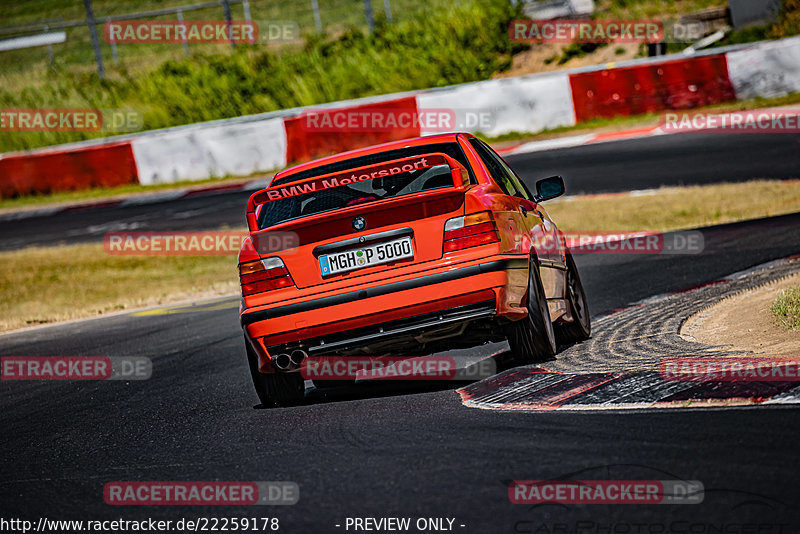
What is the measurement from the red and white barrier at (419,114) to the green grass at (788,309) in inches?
607

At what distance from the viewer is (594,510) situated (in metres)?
3.80

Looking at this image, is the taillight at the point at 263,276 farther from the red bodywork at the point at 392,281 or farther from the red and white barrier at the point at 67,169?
the red and white barrier at the point at 67,169

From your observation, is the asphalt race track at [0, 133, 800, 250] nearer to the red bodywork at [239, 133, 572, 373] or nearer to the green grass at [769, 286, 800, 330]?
the green grass at [769, 286, 800, 330]

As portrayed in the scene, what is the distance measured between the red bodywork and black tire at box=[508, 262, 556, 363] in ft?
0.29

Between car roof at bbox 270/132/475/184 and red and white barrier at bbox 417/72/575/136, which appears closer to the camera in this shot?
car roof at bbox 270/132/475/184

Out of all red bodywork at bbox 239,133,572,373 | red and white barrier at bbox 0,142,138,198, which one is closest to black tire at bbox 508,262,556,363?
red bodywork at bbox 239,133,572,373

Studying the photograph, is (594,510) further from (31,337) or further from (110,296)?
(110,296)

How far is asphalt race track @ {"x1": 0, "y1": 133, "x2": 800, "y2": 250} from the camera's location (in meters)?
16.7

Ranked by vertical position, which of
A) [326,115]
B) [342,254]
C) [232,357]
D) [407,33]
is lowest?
[232,357]

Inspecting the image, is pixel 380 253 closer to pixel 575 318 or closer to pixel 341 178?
pixel 341 178

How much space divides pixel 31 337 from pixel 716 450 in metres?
9.55

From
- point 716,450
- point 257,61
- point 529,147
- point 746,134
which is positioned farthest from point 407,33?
point 716,450

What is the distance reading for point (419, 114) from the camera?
23.8 m

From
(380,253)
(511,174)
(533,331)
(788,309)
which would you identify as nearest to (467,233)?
(380,253)
